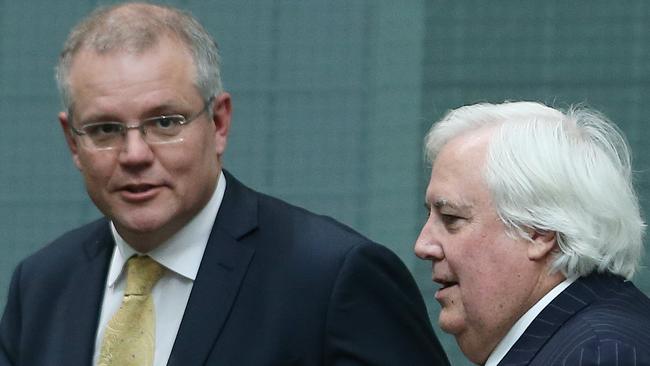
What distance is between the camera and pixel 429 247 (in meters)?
2.67

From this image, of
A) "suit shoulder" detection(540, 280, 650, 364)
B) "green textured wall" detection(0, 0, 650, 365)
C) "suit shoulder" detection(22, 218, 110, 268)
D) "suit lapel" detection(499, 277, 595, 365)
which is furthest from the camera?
"green textured wall" detection(0, 0, 650, 365)

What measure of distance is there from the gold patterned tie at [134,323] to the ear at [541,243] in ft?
2.71

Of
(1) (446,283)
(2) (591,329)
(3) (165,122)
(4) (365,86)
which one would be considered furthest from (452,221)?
(4) (365,86)

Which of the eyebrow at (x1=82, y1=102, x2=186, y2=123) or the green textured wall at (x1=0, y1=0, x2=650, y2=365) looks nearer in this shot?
the eyebrow at (x1=82, y1=102, x2=186, y2=123)

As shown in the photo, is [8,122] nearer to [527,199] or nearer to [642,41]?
[642,41]

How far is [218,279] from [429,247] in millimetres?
500

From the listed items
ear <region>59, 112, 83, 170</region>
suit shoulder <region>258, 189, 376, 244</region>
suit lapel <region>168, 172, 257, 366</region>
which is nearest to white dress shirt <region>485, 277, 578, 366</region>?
suit shoulder <region>258, 189, 376, 244</region>

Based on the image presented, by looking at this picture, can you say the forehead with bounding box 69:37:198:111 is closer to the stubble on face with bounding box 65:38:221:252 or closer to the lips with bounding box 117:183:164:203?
the stubble on face with bounding box 65:38:221:252

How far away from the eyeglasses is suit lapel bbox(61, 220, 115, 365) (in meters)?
0.33

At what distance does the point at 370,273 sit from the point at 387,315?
9cm

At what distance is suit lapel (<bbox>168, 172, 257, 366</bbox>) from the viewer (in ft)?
9.59

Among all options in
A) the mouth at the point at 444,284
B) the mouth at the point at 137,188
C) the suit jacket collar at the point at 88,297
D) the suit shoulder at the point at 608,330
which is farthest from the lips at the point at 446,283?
the suit jacket collar at the point at 88,297

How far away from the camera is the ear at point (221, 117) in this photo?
9.84 ft

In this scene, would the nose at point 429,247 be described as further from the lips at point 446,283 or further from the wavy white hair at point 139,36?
the wavy white hair at point 139,36
